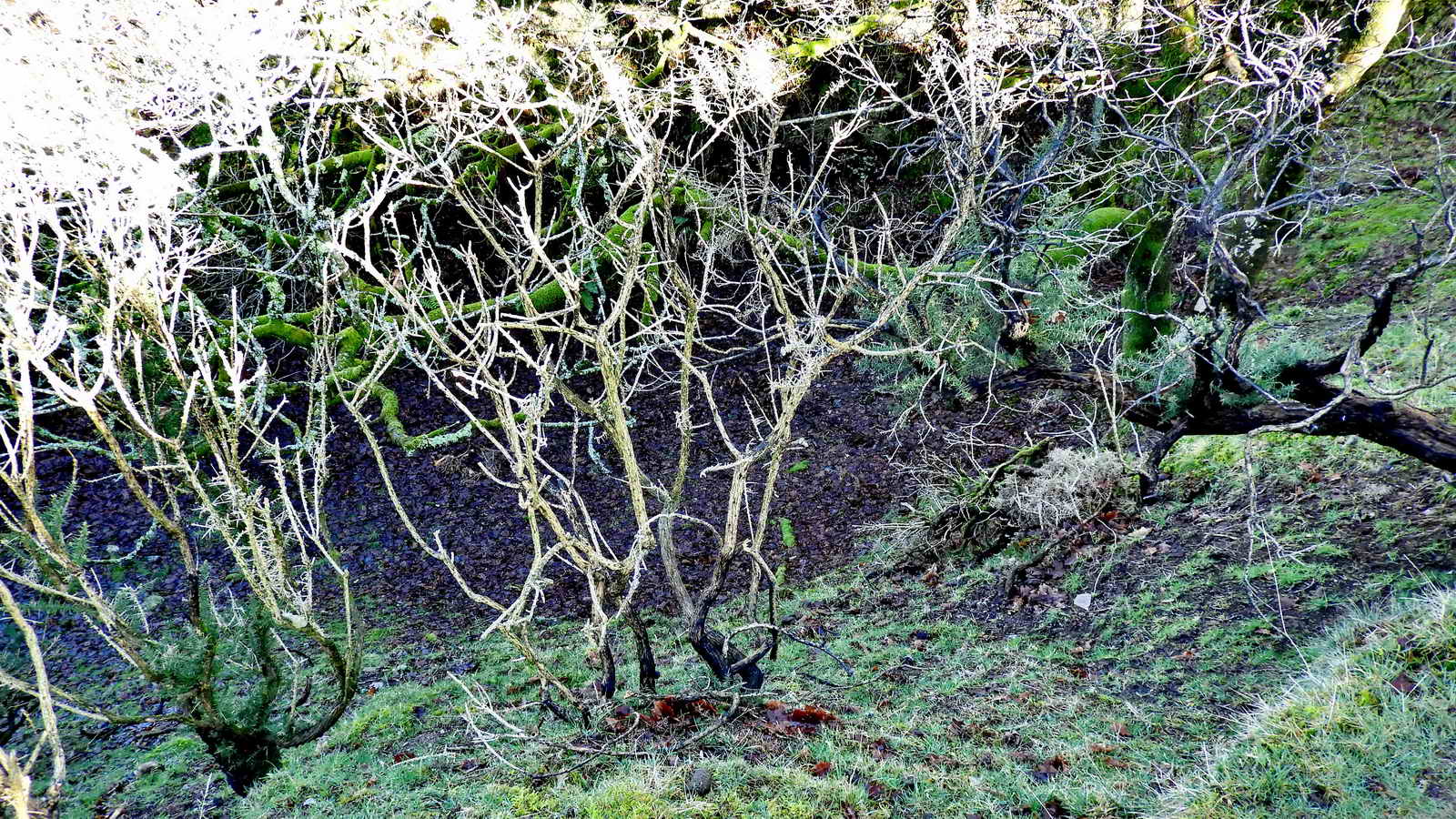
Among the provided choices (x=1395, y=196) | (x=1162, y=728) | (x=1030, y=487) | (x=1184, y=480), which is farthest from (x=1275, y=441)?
(x=1395, y=196)

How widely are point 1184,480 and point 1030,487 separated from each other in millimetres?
1068

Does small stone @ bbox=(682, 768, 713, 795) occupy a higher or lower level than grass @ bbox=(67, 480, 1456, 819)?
higher

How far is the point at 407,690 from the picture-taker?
17.2 feet

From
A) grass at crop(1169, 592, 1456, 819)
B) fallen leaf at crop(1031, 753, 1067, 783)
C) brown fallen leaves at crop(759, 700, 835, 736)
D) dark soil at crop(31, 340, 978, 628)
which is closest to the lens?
grass at crop(1169, 592, 1456, 819)

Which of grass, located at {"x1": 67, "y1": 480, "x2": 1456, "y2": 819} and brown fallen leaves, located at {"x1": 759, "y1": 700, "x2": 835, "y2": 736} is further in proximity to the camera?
brown fallen leaves, located at {"x1": 759, "y1": 700, "x2": 835, "y2": 736}

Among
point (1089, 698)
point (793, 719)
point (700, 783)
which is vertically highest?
point (700, 783)

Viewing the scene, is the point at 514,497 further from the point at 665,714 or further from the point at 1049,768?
the point at 1049,768

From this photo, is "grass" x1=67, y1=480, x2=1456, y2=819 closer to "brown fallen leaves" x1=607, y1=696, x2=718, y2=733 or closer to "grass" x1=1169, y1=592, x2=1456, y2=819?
"grass" x1=1169, y1=592, x2=1456, y2=819

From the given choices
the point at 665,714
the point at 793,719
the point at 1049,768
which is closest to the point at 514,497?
the point at 665,714

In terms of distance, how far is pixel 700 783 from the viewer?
336cm

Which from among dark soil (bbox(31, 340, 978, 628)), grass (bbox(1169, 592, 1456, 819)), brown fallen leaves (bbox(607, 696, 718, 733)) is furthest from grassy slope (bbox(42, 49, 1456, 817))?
dark soil (bbox(31, 340, 978, 628))

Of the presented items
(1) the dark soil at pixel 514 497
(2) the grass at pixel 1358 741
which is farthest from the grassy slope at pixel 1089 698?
(1) the dark soil at pixel 514 497

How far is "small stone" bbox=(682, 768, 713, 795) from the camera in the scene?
3.35m

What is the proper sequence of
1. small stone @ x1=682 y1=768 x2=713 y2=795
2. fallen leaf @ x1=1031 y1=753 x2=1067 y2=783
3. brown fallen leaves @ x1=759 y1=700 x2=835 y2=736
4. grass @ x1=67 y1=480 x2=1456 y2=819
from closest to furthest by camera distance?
grass @ x1=67 y1=480 x2=1456 y2=819 < small stone @ x1=682 y1=768 x2=713 y2=795 < fallen leaf @ x1=1031 y1=753 x2=1067 y2=783 < brown fallen leaves @ x1=759 y1=700 x2=835 y2=736
